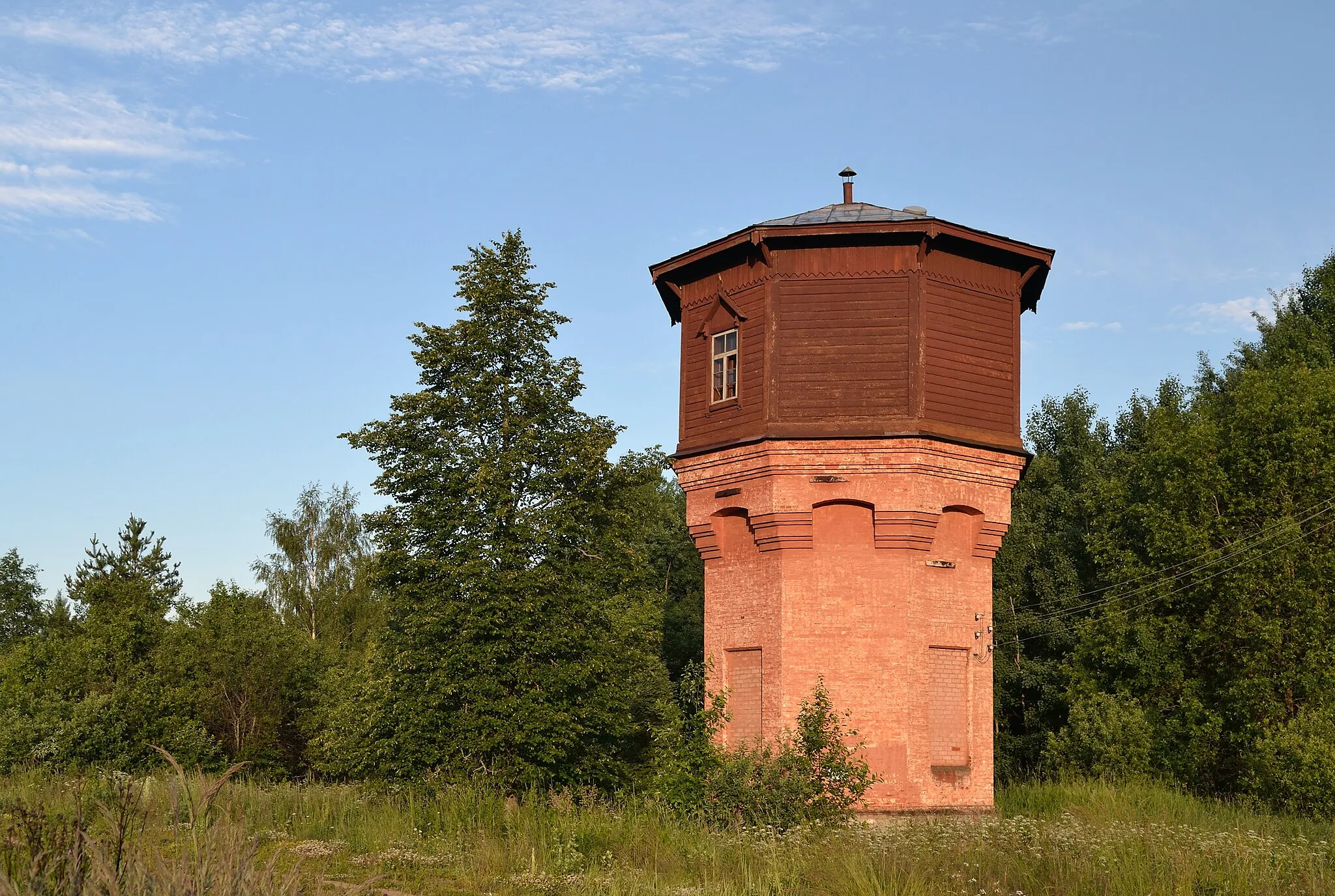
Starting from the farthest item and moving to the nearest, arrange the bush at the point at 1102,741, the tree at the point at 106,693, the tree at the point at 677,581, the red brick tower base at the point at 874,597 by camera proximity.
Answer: the tree at the point at 677,581 < the tree at the point at 106,693 < the bush at the point at 1102,741 < the red brick tower base at the point at 874,597

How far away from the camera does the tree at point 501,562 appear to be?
18.1 m

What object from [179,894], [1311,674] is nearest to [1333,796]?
[1311,674]

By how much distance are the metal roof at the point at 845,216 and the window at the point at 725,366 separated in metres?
1.98

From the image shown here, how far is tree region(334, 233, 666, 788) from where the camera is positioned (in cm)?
1806

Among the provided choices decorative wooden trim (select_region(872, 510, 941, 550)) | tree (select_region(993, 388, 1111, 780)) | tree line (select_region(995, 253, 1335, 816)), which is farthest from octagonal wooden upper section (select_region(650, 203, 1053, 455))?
tree (select_region(993, 388, 1111, 780))

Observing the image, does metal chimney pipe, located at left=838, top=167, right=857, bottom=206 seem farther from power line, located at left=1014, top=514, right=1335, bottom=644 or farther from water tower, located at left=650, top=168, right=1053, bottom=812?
power line, located at left=1014, top=514, right=1335, bottom=644

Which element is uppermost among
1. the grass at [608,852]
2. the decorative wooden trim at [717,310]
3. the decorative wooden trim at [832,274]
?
the decorative wooden trim at [832,274]

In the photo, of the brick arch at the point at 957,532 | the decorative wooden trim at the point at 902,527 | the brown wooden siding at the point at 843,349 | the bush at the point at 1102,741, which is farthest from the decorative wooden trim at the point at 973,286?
the bush at the point at 1102,741

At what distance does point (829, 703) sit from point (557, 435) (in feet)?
20.5

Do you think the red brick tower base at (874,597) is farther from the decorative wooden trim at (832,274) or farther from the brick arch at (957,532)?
the decorative wooden trim at (832,274)

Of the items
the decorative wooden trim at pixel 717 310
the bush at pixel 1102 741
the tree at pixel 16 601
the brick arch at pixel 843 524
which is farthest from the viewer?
the tree at pixel 16 601

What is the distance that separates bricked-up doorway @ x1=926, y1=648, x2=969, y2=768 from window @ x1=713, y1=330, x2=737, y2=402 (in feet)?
16.8

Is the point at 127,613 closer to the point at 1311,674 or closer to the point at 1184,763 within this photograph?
the point at 1184,763

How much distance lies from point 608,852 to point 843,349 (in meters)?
8.92
